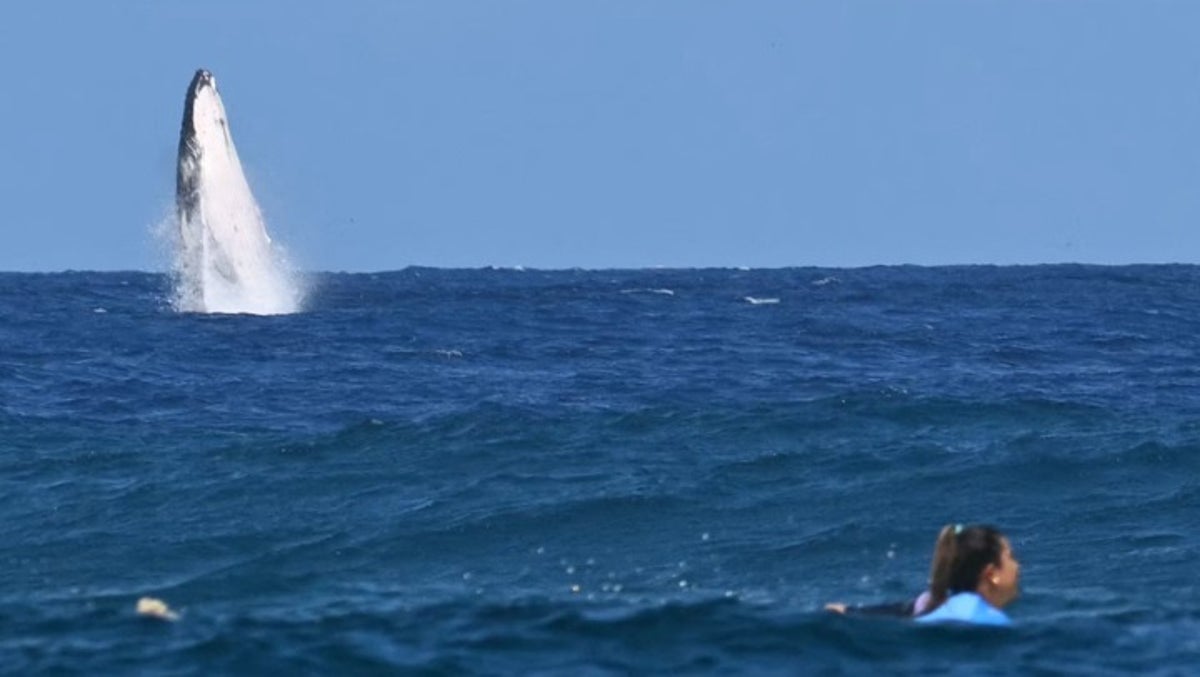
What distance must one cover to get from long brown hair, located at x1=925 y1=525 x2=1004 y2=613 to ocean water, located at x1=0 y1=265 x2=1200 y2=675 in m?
0.40

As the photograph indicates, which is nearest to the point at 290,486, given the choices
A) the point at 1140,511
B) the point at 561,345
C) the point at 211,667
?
the point at 1140,511

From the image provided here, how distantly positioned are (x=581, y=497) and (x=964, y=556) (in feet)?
36.5

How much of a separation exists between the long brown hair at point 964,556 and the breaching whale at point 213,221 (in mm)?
37534

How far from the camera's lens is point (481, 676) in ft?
38.9

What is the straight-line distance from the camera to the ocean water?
12812 millimetres

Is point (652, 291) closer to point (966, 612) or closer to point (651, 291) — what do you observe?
point (651, 291)

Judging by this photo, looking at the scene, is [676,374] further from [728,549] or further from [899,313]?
[899,313]

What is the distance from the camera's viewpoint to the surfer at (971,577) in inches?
452

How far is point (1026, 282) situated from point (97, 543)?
55.0 meters

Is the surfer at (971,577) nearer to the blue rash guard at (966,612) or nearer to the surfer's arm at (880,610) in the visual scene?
the blue rash guard at (966,612)

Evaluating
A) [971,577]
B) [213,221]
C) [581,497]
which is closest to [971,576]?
A: [971,577]

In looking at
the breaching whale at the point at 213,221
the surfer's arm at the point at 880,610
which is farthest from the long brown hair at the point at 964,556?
the breaching whale at the point at 213,221

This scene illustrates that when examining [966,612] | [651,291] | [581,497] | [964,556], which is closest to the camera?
[964,556]

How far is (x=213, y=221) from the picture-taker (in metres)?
48.3
